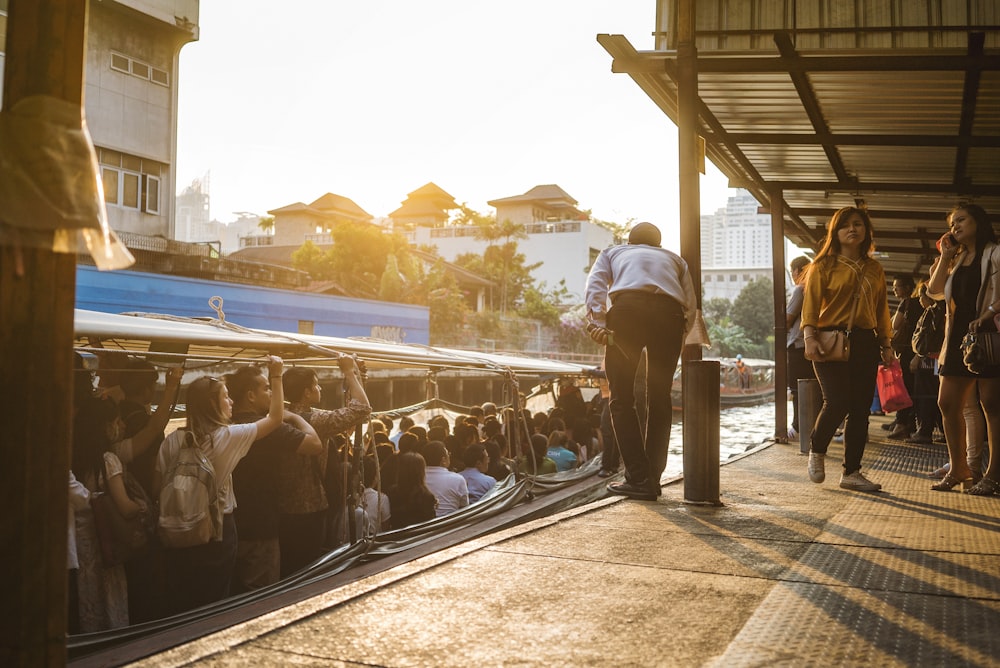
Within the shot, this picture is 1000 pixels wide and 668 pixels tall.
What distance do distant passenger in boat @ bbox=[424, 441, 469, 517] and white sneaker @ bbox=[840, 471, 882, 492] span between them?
12.7 feet

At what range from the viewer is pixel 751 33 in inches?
300

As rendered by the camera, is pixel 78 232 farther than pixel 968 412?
No

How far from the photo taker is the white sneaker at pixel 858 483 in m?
6.04

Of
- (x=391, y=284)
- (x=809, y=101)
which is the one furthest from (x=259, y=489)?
(x=391, y=284)

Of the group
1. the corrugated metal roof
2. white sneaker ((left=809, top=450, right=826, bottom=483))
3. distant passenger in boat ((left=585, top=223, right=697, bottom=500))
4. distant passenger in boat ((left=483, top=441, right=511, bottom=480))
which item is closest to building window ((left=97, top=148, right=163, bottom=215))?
distant passenger in boat ((left=483, top=441, right=511, bottom=480))

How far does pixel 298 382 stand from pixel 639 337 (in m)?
3.28

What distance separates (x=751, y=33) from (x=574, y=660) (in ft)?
21.1

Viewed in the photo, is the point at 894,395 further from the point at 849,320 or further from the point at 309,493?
the point at 309,493

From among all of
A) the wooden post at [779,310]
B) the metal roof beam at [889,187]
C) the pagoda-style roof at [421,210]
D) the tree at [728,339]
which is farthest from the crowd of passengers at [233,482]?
the tree at [728,339]

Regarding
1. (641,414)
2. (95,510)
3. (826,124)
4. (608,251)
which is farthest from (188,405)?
(826,124)

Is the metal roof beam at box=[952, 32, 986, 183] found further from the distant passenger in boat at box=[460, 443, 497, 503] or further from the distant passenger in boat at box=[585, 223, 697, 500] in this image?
the distant passenger in boat at box=[460, 443, 497, 503]

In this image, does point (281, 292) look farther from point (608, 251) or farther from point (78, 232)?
point (78, 232)

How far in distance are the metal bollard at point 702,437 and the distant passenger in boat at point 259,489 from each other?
2.63 metres

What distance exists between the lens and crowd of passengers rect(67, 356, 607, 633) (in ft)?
18.1
